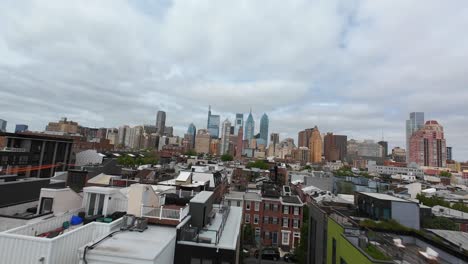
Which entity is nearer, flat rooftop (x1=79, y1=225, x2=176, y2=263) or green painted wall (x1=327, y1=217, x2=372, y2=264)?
flat rooftop (x1=79, y1=225, x2=176, y2=263)

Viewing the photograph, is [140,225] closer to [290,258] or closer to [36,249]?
[36,249]

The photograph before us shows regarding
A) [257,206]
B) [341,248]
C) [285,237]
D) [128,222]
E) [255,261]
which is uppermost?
[128,222]

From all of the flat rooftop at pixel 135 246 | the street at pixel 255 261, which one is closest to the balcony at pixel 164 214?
the flat rooftop at pixel 135 246

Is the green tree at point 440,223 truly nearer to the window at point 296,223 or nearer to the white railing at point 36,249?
the window at point 296,223

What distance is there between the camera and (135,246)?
955 centimetres

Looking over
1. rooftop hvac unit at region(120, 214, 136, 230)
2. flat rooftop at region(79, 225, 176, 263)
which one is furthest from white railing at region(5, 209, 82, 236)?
rooftop hvac unit at region(120, 214, 136, 230)

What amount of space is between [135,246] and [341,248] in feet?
38.6

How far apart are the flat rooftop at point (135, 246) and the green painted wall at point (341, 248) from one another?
881 cm

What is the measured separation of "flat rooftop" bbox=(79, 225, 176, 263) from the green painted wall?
347 inches

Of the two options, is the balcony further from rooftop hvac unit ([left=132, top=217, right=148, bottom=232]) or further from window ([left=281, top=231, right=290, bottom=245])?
window ([left=281, top=231, right=290, bottom=245])

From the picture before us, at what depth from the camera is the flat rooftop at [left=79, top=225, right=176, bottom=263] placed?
8.65 meters

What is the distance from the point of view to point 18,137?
53312 mm

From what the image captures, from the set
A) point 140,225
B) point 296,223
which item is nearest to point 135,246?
point 140,225

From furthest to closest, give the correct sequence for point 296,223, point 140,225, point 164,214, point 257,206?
point 257,206
point 296,223
point 164,214
point 140,225
